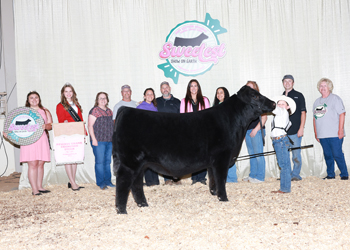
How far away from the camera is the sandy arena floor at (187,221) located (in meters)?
2.41

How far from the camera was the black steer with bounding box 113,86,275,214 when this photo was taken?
10.6 ft

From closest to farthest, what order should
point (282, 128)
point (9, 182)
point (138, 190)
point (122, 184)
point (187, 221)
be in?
point (187, 221)
point (122, 184)
point (138, 190)
point (282, 128)
point (9, 182)

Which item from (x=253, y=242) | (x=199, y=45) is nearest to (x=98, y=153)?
(x=199, y=45)

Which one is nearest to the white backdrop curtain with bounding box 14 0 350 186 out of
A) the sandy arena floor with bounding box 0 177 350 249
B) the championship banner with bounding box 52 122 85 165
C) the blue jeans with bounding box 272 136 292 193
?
the championship banner with bounding box 52 122 85 165

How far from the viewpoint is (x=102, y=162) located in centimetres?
521

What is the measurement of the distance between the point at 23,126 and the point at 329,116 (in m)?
5.17

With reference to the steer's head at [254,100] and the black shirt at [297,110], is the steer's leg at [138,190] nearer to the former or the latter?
the steer's head at [254,100]

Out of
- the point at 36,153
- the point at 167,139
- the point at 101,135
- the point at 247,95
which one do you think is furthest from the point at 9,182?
the point at 247,95

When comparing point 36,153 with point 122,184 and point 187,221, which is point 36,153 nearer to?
point 122,184

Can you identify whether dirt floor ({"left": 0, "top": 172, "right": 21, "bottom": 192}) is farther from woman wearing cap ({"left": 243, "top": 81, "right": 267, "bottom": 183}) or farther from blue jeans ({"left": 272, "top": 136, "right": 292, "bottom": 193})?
blue jeans ({"left": 272, "top": 136, "right": 292, "bottom": 193})

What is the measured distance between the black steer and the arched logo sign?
244 centimetres

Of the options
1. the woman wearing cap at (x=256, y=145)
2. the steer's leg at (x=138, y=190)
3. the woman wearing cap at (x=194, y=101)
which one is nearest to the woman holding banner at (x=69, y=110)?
the woman wearing cap at (x=194, y=101)

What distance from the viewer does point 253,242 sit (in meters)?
2.36

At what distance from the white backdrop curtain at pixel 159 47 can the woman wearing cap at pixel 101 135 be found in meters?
0.85
